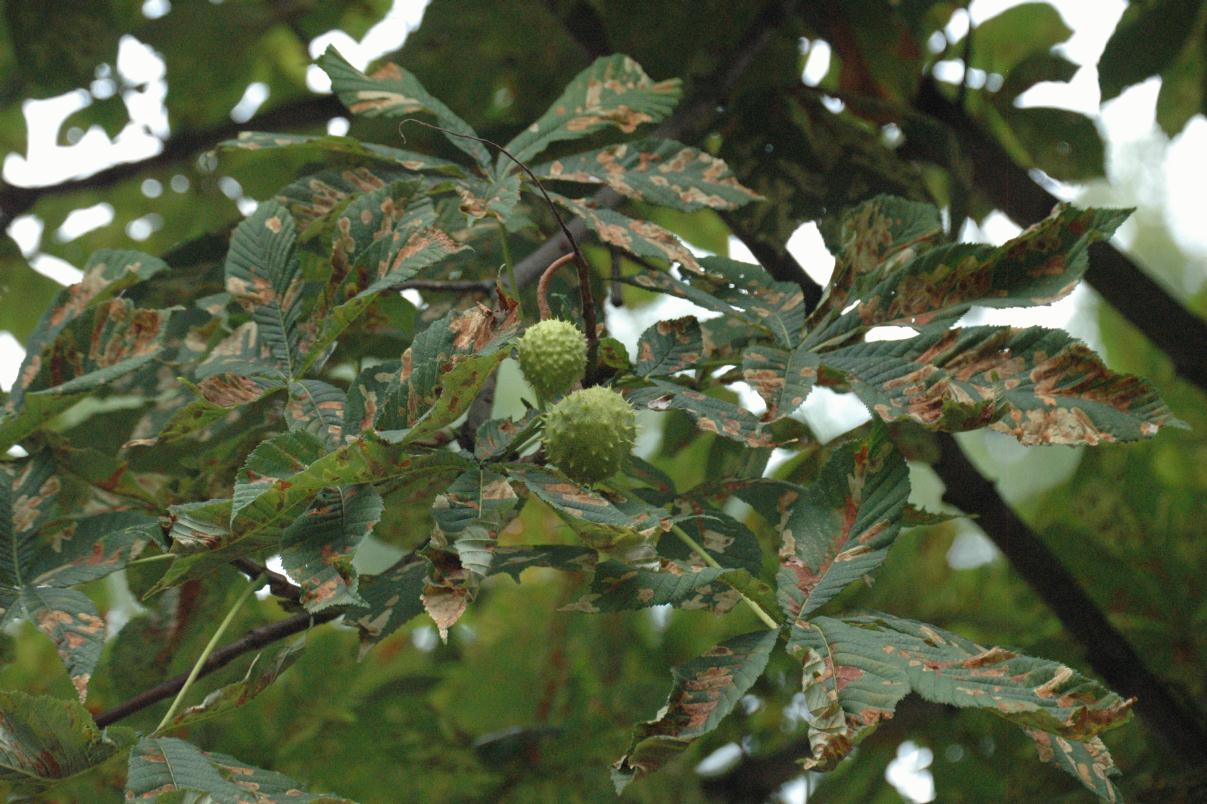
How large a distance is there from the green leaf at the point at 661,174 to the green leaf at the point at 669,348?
0.45 ft

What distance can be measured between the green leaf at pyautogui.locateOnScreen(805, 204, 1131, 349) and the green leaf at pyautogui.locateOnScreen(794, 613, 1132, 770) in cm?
29

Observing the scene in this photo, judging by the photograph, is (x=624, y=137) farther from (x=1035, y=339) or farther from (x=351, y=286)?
(x=1035, y=339)

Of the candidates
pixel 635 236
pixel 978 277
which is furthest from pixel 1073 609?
pixel 635 236

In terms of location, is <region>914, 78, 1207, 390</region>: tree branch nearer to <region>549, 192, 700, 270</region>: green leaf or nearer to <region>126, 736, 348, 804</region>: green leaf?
<region>549, 192, 700, 270</region>: green leaf

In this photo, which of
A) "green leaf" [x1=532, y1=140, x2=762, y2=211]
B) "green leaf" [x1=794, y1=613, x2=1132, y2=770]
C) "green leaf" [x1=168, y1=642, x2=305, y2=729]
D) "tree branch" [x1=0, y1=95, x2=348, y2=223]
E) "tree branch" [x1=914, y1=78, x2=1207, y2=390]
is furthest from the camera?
"tree branch" [x1=0, y1=95, x2=348, y2=223]

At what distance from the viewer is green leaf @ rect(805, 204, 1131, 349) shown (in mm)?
944

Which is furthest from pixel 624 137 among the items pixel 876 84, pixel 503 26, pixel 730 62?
pixel 876 84

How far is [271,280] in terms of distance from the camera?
3.59 ft

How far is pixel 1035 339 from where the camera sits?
932 mm

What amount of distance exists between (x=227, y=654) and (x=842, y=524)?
57 centimetres

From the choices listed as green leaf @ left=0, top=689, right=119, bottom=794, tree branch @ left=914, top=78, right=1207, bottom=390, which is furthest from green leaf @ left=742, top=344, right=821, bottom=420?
tree branch @ left=914, top=78, right=1207, bottom=390

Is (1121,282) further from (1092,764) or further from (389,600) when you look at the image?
(389,600)

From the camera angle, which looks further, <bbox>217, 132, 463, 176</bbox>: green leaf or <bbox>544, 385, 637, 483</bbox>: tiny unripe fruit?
<bbox>217, 132, 463, 176</bbox>: green leaf

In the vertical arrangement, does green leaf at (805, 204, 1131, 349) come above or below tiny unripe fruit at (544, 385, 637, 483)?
above
